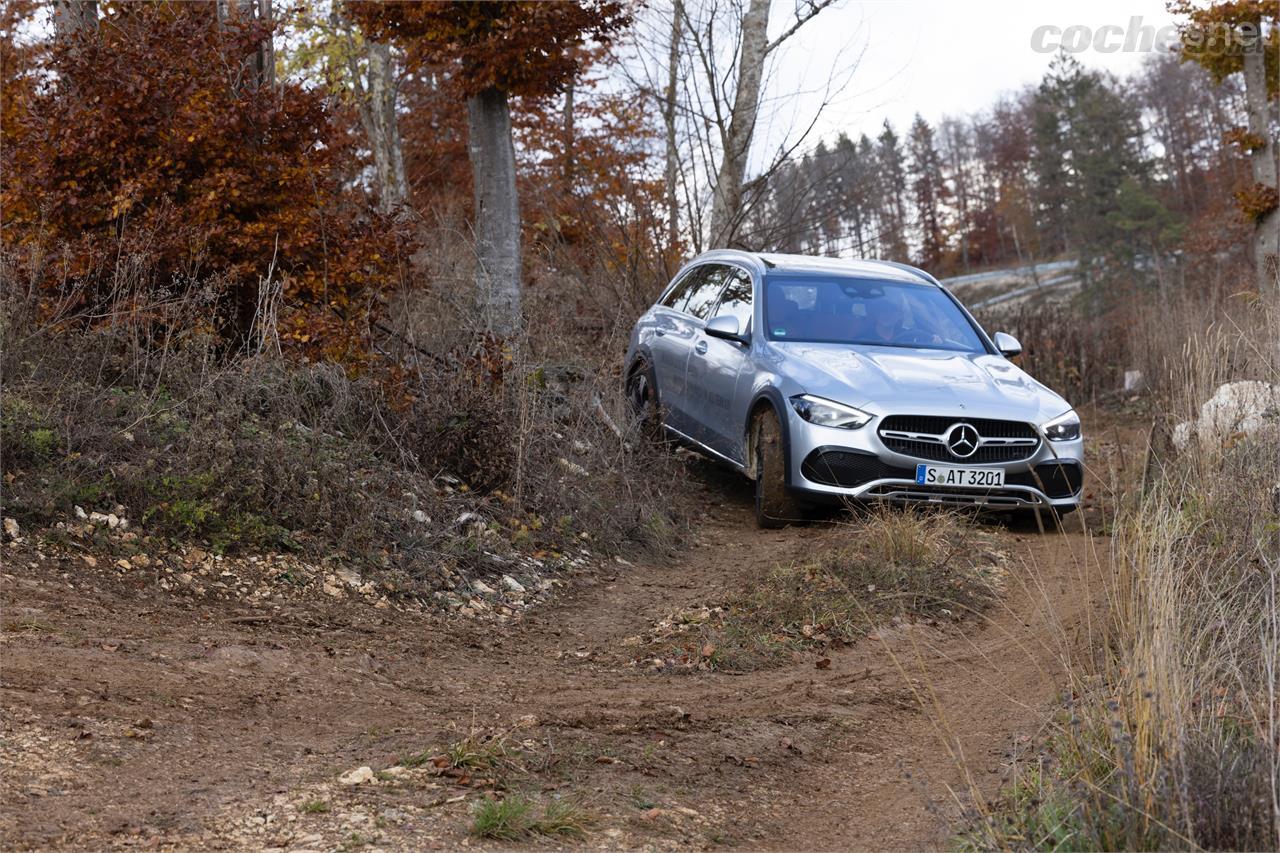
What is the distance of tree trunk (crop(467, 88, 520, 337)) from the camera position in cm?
1201

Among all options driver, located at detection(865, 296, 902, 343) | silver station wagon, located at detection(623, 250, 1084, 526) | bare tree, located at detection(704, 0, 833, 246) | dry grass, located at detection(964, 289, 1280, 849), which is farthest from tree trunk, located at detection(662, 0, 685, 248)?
dry grass, located at detection(964, 289, 1280, 849)

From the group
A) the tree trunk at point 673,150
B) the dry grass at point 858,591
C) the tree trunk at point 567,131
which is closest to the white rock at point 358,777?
the dry grass at point 858,591

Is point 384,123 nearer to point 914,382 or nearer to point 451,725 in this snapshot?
point 914,382

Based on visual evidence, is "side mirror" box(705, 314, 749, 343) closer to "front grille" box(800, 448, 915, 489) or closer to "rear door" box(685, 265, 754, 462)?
"rear door" box(685, 265, 754, 462)

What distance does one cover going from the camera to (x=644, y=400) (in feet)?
37.0

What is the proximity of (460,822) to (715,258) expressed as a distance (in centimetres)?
790

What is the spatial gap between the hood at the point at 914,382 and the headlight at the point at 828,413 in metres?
0.05

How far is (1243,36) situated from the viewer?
24.0 m

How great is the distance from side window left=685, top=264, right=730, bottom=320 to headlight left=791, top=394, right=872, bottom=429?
7.10ft

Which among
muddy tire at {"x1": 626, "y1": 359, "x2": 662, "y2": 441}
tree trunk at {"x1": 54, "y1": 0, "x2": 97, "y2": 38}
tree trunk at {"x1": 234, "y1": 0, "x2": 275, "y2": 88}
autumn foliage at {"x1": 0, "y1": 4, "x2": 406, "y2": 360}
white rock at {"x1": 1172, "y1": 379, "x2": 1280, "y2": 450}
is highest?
tree trunk at {"x1": 54, "y1": 0, "x2": 97, "y2": 38}

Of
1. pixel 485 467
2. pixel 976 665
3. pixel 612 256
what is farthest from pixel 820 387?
pixel 612 256

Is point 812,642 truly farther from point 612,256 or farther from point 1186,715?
point 612,256

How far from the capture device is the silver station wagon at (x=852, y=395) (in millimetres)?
8352

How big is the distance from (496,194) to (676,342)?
2602 mm
